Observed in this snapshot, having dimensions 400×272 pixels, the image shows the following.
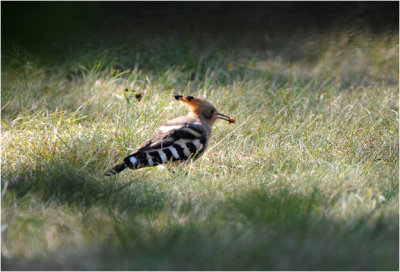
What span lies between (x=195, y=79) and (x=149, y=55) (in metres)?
1.15

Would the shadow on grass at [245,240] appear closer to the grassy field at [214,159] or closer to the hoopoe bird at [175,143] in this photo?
the grassy field at [214,159]

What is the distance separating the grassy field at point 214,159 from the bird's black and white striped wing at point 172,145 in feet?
0.44

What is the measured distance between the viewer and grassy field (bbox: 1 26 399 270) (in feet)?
9.55

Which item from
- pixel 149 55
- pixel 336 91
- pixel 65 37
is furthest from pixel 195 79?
pixel 65 37

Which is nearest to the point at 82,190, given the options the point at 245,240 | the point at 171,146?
the point at 171,146

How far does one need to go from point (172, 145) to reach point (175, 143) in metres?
0.03

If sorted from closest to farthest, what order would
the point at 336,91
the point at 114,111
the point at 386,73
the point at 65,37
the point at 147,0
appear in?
1. the point at 114,111
2. the point at 336,91
3. the point at 386,73
4. the point at 65,37
5. the point at 147,0

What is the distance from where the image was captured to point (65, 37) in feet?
25.2

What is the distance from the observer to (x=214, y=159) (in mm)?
4641

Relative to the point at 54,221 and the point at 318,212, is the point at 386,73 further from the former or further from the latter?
the point at 54,221

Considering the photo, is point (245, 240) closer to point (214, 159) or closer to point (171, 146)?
point (171, 146)

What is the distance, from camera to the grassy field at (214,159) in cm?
291

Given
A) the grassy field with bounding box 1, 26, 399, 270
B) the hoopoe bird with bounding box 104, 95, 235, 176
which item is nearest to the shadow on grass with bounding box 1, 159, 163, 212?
the grassy field with bounding box 1, 26, 399, 270

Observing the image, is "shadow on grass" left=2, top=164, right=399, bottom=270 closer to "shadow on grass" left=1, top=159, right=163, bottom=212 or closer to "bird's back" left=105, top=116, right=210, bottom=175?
"shadow on grass" left=1, top=159, right=163, bottom=212
